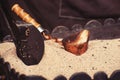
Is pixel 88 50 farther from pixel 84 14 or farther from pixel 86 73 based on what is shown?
pixel 84 14

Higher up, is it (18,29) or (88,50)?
(18,29)

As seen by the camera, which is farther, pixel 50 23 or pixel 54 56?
pixel 50 23

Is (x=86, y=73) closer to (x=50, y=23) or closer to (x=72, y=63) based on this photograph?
(x=72, y=63)

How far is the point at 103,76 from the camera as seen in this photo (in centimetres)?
89

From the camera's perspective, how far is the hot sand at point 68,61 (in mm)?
889

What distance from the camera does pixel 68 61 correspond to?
3.00 feet

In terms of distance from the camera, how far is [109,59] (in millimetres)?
925

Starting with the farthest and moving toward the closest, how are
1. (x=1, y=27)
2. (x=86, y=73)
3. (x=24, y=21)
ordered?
(x=1, y=27)
(x=24, y=21)
(x=86, y=73)

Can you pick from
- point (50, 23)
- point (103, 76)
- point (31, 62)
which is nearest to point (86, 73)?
point (103, 76)

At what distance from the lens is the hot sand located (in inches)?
35.0

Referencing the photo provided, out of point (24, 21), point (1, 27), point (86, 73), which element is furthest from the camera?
point (1, 27)

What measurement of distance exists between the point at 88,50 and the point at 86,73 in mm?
112

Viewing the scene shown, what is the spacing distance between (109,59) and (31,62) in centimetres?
24

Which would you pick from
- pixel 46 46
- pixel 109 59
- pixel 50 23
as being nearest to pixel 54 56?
pixel 46 46
